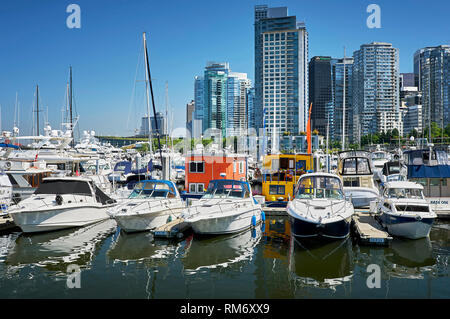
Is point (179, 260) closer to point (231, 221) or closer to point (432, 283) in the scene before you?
point (231, 221)

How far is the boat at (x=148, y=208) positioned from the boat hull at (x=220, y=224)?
8.65 ft

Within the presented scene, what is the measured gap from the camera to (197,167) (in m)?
25.3

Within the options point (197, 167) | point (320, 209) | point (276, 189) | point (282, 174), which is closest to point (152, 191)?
point (197, 167)

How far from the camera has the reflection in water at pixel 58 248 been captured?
1332 cm

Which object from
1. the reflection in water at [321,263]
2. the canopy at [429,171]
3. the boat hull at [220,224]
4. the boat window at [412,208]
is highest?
the canopy at [429,171]

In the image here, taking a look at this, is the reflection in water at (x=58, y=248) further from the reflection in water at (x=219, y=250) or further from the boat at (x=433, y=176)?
the boat at (x=433, y=176)

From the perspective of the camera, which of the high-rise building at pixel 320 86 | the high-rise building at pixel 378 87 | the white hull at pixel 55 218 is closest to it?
the white hull at pixel 55 218

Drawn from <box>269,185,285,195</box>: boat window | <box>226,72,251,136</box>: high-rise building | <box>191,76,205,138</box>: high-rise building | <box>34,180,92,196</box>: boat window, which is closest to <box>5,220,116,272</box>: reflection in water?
<box>34,180,92,196</box>: boat window

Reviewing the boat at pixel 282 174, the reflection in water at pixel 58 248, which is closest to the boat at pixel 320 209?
the boat at pixel 282 174

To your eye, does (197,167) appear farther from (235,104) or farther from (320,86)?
(320,86)

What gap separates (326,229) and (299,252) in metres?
1.45

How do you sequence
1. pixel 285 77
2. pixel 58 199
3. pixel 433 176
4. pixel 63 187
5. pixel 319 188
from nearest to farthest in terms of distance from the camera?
pixel 319 188
pixel 58 199
pixel 63 187
pixel 433 176
pixel 285 77

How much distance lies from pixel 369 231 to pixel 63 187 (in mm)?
15677
